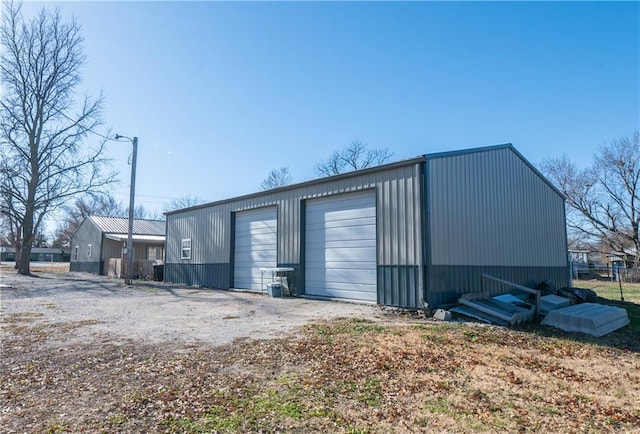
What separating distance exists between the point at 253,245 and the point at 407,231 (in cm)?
701

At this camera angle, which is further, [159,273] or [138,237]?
[138,237]

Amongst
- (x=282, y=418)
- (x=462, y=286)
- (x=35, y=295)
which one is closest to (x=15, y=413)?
(x=282, y=418)

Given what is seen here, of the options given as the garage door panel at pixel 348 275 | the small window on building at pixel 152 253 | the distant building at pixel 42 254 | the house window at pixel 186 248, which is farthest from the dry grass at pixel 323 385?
the distant building at pixel 42 254

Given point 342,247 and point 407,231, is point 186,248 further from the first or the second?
point 407,231

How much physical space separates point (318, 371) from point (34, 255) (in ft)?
294

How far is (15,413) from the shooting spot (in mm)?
3672

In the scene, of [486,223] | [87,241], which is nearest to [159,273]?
[87,241]

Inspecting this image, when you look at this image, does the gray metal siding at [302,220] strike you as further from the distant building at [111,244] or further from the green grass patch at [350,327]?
the distant building at [111,244]

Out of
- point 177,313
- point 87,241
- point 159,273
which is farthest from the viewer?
point 87,241

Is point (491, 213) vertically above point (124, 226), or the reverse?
point (124, 226)

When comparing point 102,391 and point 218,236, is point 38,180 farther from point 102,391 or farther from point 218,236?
point 102,391

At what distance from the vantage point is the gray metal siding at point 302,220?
9969mm

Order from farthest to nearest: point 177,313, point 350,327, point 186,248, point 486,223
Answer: point 186,248 → point 486,223 → point 177,313 → point 350,327

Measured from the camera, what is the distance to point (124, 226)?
30938 millimetres
